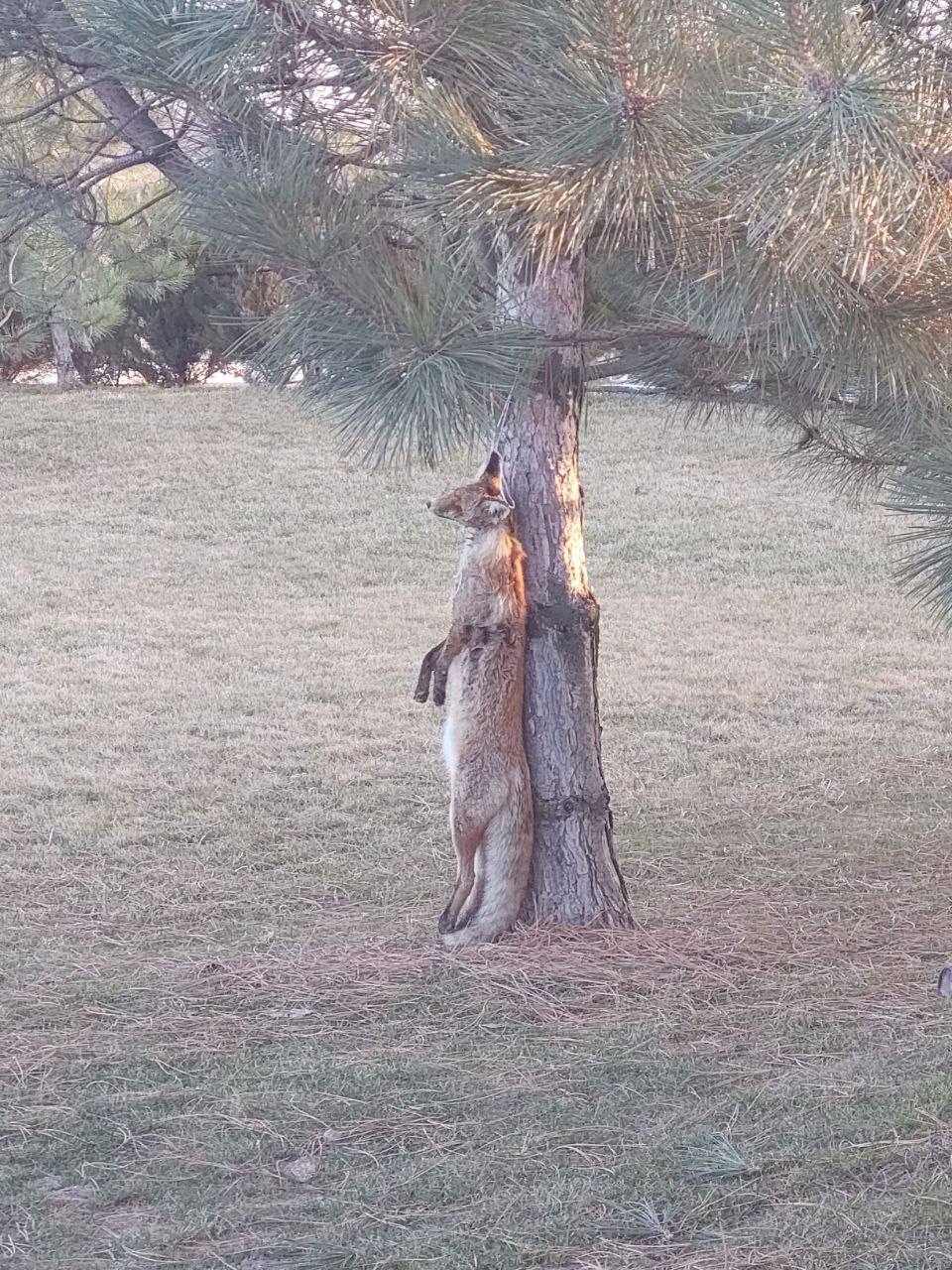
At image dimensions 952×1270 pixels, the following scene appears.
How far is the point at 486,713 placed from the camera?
4.30 meters

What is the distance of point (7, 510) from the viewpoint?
13.0 metres

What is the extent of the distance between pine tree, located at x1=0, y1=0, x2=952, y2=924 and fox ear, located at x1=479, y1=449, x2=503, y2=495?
16 centimetres

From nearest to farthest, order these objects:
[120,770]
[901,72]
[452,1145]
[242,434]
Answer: [901,72] → [452,1145] → [120,770] → [242,434]

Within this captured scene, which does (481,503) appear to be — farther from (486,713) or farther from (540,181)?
(540,181)

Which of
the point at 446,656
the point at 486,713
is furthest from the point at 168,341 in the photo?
the point at 486,713

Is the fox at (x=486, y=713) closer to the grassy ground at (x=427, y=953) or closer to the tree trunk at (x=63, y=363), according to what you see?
the grassy ground at (x=427, y=953)

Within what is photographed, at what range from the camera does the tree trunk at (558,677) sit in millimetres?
4371

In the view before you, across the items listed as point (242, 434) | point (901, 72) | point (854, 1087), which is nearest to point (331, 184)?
point (901, 72)

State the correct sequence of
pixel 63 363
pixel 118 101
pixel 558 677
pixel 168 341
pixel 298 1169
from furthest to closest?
1. pixel 63 363
2. pixel 168 341
3. pixel 558 677
4. pixel 118 101
5. pixel 298 1169

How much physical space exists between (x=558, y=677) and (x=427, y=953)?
2.75 ft

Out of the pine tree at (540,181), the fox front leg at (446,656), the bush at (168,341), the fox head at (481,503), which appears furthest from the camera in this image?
the bush at (168,341)

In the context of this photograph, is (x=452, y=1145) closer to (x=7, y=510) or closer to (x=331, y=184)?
(x=331, y=184)

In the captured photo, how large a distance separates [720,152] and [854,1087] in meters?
1.79

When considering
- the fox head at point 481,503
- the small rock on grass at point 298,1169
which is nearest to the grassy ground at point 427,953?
the small rock on grass at point 298,1169
